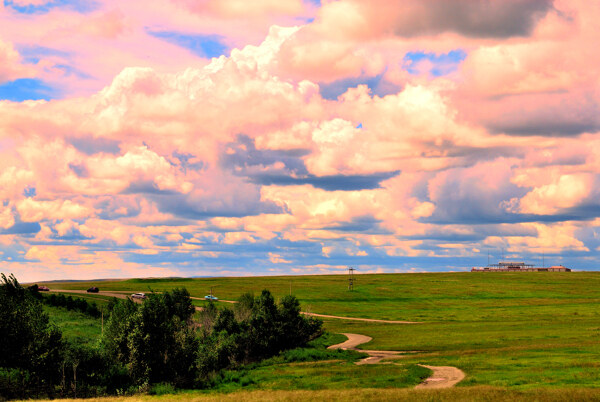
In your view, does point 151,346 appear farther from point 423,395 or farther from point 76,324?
point 76,324

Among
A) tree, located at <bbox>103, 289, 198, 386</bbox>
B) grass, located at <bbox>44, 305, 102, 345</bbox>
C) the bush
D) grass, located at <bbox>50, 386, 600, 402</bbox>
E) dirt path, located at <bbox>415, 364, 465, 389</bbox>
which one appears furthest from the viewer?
grass, located at <bbox>44, 305, 102, 345</bbox>

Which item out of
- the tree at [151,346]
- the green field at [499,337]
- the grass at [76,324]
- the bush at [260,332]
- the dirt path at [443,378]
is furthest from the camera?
the grass at [76,324]

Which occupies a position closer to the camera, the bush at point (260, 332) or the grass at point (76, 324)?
the bush at point (260, 332)

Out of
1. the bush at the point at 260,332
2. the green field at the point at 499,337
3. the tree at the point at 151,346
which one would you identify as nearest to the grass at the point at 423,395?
the green field at the point at 499,337

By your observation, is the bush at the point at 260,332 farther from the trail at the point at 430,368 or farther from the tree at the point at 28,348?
the tree at the point at 28,348

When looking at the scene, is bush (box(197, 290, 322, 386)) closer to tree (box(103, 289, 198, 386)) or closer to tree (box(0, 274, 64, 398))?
tree (box(103, 289, 198, 386))

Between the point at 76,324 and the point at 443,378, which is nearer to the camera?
the point at 443,378

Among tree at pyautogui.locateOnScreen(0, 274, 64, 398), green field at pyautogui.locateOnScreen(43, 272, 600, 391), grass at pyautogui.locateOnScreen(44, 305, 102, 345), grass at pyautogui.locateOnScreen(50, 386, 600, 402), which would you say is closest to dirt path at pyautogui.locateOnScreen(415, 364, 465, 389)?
green field at pyautogui.locateOnScreen(43, 272, 600, 391)

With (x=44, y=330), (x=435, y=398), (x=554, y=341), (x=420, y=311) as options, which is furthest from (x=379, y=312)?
(x=435, y=398)

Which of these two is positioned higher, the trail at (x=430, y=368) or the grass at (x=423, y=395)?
the grass at (x=423, y=395)

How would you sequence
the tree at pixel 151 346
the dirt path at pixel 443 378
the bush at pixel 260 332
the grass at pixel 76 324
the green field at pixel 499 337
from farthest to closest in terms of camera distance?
1. the grass at pixel 76 324
2. the bush at pixel 260 332
3. the tree at pixel 151 346
4. the green field at pixel 499 337
5. the dirt path at pixel 443 378

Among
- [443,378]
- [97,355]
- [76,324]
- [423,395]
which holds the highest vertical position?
[97,355]

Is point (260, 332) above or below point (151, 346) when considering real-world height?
below

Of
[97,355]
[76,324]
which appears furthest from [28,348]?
[76,324]
